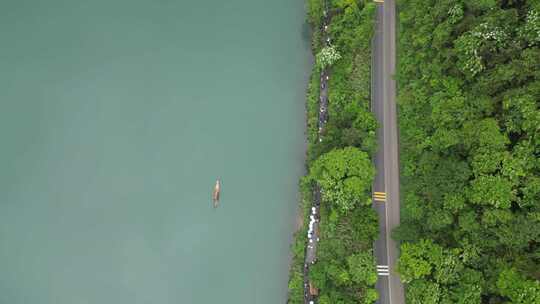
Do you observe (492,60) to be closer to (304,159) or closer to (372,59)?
(372,59)

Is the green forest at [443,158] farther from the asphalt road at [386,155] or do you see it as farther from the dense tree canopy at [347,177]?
the asphalt road at [386,155]

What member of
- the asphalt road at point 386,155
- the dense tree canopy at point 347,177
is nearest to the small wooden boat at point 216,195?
the dense tree canopy at point 347,177

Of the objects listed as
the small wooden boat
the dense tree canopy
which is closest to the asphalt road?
the dense tree canopy

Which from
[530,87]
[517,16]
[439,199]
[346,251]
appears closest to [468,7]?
[517,16]

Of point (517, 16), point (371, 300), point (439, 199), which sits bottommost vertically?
point (371, 300)

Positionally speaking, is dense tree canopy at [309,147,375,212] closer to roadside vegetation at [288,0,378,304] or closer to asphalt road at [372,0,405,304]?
roadside vegetation at [288,0,378,304]
